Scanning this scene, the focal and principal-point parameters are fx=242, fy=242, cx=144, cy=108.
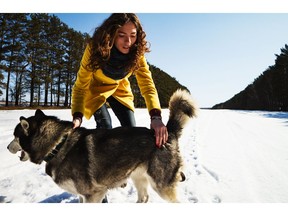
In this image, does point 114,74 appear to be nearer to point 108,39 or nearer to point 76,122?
point 108,39

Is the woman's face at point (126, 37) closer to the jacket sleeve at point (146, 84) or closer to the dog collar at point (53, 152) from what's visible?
the jacket sleeve at point (146, 84)

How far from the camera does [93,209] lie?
2773 mm

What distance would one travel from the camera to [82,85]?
3.24m

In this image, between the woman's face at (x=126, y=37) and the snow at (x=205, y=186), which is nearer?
the woman's face at (x=126, y=37)

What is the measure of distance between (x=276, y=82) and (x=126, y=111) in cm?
2710

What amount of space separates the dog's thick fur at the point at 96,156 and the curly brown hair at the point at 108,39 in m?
0.87

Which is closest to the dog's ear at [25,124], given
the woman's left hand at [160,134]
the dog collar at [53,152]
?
the dog collar at [53,152]

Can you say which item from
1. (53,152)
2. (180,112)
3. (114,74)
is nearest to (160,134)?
(180,112)

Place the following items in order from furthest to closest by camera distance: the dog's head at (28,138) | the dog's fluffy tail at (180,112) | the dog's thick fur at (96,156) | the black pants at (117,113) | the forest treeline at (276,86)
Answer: the forest treeline at (276,86), the black pants at (117,113), the dog's fluffy tail at (180,112), the dog's head at (28,138), the dog's thick fur at (96,156)

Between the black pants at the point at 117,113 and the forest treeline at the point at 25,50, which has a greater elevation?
the forest treeline at the point at 25,50

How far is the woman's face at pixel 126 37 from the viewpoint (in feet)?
9.73

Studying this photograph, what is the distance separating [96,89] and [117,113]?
464 mm
